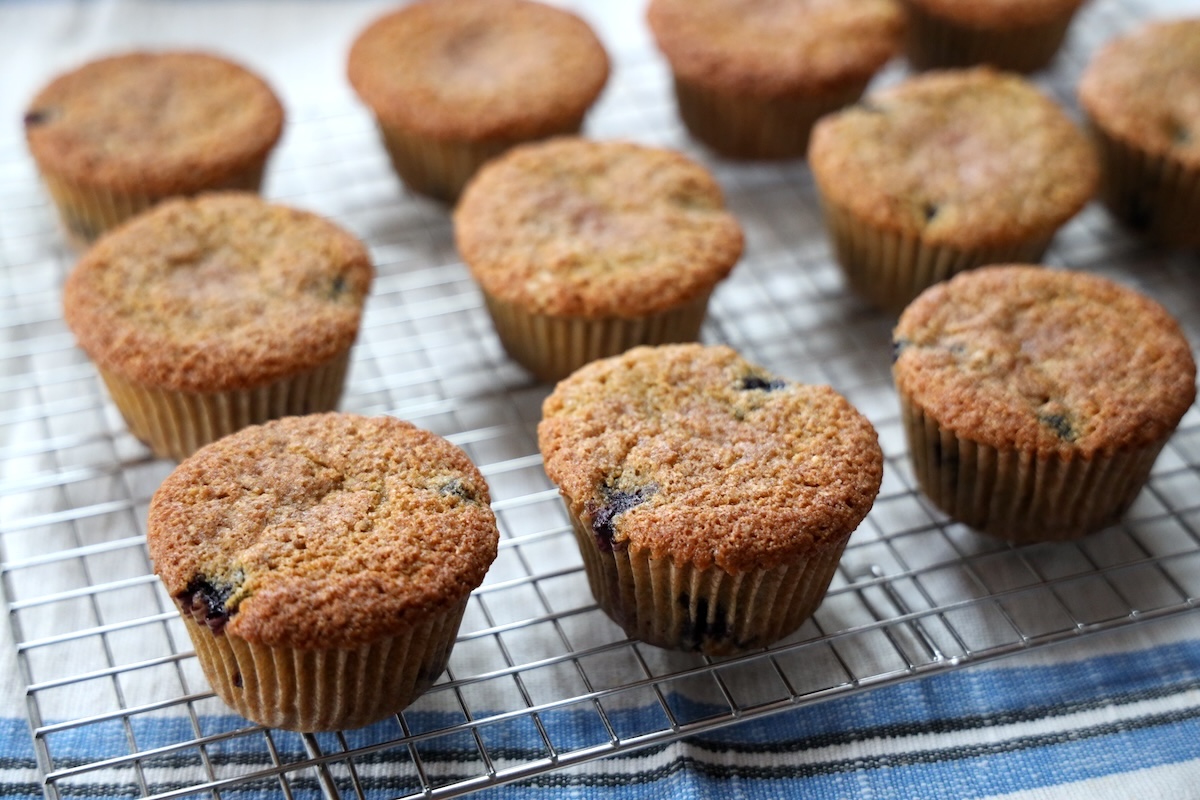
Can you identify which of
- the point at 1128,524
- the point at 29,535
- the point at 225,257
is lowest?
the point at 29,535

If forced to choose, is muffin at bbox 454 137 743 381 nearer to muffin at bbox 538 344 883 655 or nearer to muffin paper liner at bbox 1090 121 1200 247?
muffin at bbox 538 344 883 655

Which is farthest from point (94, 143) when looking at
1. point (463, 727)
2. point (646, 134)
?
point (463, 727)

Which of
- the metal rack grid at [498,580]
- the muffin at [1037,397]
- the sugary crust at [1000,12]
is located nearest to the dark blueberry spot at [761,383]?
the muffin at [1037,397]

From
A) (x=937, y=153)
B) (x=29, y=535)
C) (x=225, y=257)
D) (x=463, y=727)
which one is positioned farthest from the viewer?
(x=937, y=153)

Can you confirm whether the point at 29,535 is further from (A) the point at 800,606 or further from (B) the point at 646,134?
(B) the point at 646,134

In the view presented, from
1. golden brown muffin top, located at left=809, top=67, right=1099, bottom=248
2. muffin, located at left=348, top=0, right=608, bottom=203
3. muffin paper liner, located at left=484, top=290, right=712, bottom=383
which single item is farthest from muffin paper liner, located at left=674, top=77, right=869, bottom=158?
muffin paper liner, located at left=484, top=290, right=712, bottom=383

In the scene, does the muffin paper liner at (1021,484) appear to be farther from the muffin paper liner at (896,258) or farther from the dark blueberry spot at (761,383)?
the muffin paper liner at (896,258)

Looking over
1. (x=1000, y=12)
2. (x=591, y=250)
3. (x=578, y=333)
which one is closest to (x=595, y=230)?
(x=591, y=250)
